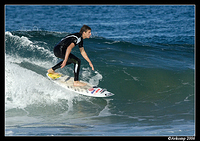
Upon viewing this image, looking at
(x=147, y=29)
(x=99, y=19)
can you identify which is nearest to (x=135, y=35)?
(x=147, y=29)

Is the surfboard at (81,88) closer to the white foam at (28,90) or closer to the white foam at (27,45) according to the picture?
the white foam at (28,90)

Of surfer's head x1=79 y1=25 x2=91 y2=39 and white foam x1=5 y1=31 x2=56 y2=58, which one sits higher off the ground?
white foam x1=5 y1=31 x2=56 y2=58

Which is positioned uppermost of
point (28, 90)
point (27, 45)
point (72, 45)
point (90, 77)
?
point (27, 45)

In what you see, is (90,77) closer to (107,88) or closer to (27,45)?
(107,88)

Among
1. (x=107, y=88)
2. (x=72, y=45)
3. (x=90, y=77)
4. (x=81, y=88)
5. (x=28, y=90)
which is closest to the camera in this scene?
(x=72, y=45)

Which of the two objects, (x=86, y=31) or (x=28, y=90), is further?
(x=28, y=90)

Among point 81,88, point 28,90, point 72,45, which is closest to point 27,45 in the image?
point 28,90

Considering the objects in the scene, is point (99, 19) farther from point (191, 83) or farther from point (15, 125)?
point (15, 125)

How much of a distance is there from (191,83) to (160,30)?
13.6m

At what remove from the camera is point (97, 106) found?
7293 mm

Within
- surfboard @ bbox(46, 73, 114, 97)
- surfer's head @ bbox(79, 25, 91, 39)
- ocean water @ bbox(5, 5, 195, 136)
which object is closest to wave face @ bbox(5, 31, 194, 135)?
ocean water @ bbox(5, 5, 195, 136)

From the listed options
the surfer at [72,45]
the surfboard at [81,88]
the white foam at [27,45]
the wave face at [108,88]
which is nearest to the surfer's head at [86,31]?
the surfer at [72,45]

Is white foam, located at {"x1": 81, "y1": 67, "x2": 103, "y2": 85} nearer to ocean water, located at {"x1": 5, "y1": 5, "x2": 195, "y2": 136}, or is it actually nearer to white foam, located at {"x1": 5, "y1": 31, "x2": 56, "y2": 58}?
ocean water, located at {"x1": 5, "y1": 5, "x2": 195, "y2": 136}

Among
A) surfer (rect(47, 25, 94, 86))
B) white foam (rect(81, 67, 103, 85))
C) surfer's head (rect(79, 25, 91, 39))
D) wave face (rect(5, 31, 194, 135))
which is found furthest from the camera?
white foam (rect(81, 67, 103, 85))
